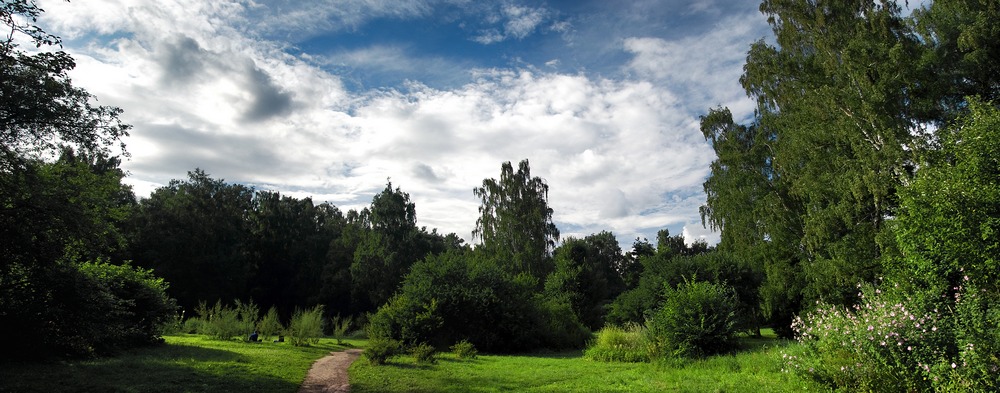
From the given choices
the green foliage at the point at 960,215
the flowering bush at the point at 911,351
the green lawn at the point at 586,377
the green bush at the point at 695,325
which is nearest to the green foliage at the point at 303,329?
the green lawn at the point at 586,377

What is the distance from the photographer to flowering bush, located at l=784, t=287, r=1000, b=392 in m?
6.98

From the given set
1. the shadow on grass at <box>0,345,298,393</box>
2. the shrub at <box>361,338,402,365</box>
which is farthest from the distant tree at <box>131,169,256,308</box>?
the shrub at <box>361,338,402,365</box>

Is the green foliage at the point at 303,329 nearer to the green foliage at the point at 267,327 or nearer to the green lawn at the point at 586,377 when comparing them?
the green foliage at the point at 267,327

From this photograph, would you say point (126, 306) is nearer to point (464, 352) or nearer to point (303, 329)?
point (303, 329)

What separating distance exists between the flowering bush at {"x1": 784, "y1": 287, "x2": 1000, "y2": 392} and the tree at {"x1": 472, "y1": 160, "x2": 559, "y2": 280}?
31.1m

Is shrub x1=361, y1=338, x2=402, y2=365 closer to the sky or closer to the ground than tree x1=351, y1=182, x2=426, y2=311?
closer to the ground

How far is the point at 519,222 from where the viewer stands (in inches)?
1587

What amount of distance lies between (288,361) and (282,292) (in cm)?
4040

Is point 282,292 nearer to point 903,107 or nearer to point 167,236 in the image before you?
point 167,236

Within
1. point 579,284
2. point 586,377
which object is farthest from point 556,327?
point 586,377

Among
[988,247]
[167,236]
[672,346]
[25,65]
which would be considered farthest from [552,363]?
[167,236]

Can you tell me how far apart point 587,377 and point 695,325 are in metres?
5.76

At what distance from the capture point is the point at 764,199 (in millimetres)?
24938

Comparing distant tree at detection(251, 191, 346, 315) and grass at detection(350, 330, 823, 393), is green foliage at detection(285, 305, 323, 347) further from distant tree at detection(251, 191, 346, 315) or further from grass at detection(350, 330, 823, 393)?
distant tree at detection(251, 191, 346, 315)
